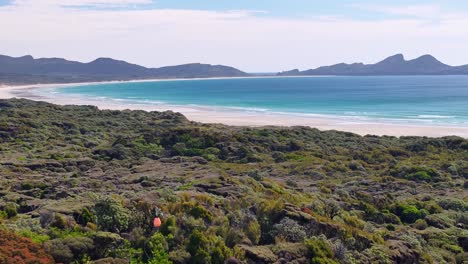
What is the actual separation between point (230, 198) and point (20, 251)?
7389 mm

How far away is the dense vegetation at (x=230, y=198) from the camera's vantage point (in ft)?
35.8

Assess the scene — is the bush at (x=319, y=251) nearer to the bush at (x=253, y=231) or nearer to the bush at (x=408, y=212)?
the bush at (x=253, y=231)

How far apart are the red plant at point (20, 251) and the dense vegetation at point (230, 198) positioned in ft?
0.10

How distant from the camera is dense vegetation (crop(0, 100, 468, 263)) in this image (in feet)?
35.8

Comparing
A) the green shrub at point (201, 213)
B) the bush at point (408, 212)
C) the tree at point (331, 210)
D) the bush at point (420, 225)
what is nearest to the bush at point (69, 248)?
the green shrub at point (201, 213)

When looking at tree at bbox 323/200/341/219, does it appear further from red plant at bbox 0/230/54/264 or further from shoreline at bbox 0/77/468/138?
shoreline at bbox 0/77/468/138

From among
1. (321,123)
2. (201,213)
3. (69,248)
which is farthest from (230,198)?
(321,123)

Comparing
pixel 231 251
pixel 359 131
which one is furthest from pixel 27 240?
pixel 359 131

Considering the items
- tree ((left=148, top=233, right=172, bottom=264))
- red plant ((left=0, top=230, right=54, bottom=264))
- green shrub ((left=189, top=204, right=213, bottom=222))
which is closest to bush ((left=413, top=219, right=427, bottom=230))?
green shrub ((left=189, top=204, right=213, bottom=222))

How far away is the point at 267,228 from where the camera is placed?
12.6 meters

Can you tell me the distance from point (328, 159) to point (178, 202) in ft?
63.6

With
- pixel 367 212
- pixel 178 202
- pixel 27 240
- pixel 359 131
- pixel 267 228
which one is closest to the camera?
pixel 27 240

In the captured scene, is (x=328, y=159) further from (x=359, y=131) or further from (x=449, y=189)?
(x=359, y=131)

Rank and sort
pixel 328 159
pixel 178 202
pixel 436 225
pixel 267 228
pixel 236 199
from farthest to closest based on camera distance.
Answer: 1. pixel 328 159
2. pixel 436 225
3. pixel 236 199
4. pixel 178 202
5. pixel 267 228
